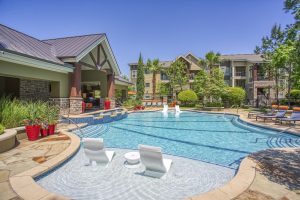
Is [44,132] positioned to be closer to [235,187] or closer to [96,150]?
[96,150]

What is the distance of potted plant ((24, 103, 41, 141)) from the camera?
7.76m

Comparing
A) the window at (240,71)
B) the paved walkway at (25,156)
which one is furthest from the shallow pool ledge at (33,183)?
the window at (240,71)

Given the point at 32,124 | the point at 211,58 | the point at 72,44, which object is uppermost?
the point at 211,58

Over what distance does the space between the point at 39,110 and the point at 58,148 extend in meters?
3.01

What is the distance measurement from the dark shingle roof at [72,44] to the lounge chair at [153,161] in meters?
11.1

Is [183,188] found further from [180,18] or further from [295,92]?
[295,92]

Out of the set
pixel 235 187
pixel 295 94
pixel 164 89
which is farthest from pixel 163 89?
pixel 235 187

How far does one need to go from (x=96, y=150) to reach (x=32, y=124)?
403 cm

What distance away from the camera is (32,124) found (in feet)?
26.0

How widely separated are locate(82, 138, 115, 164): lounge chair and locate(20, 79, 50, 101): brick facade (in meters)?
10.8

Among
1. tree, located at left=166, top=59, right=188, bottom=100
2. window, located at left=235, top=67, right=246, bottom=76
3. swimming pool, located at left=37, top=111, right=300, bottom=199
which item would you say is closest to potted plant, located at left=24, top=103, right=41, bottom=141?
swimming pool, located at left=37, top=111, right=300, bottom=199

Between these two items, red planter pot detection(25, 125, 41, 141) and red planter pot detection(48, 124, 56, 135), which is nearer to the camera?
red planter pot detection(25, 125, 41, 141)

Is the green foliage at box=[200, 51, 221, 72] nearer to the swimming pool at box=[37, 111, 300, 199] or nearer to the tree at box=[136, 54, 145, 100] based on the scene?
the tree at box=[136, 54, 145, 100]

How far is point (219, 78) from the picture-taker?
2823 centimetres
